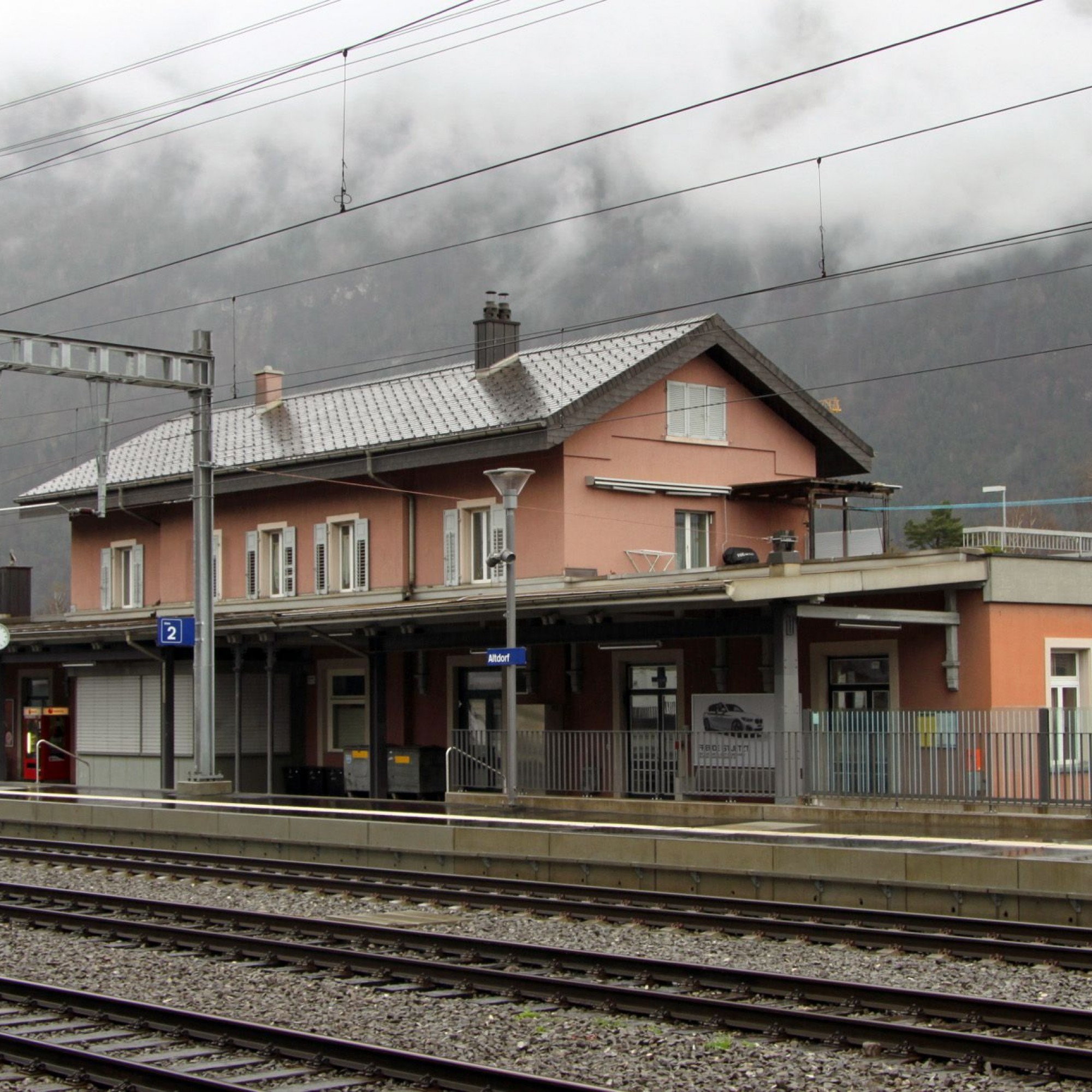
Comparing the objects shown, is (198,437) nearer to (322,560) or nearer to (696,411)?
(322,560)

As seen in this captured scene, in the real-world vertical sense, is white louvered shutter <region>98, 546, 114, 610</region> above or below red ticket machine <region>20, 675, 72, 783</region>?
above

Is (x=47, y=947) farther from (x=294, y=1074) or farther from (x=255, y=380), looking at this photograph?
(x=255, y=380)

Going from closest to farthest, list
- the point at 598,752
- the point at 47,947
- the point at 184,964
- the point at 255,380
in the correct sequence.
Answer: the point at 184,964, the point at 47,947, the point at 598,752, the point at 255,380

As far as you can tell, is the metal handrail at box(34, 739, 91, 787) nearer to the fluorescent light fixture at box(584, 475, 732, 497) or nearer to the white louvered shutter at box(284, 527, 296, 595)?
the white louvered shutter at box(284, 527, 296, 595)

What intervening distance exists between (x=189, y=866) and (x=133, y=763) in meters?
14.7

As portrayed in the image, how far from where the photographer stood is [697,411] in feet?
105

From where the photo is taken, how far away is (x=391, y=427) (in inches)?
1278

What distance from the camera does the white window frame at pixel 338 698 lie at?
107 ft

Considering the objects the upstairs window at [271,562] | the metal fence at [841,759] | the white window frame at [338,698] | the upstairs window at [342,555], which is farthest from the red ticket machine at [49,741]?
the metal fence at [841,759]

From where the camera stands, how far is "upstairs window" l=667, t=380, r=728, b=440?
31.5 meters

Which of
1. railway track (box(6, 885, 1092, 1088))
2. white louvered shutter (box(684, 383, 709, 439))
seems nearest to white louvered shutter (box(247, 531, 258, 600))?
white louvered shutter (box(684, 383, 709, 439))

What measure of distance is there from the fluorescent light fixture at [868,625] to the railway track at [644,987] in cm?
1160

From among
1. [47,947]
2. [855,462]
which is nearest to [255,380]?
[855,462]

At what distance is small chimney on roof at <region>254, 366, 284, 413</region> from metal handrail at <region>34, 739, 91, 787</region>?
881 centimetres
